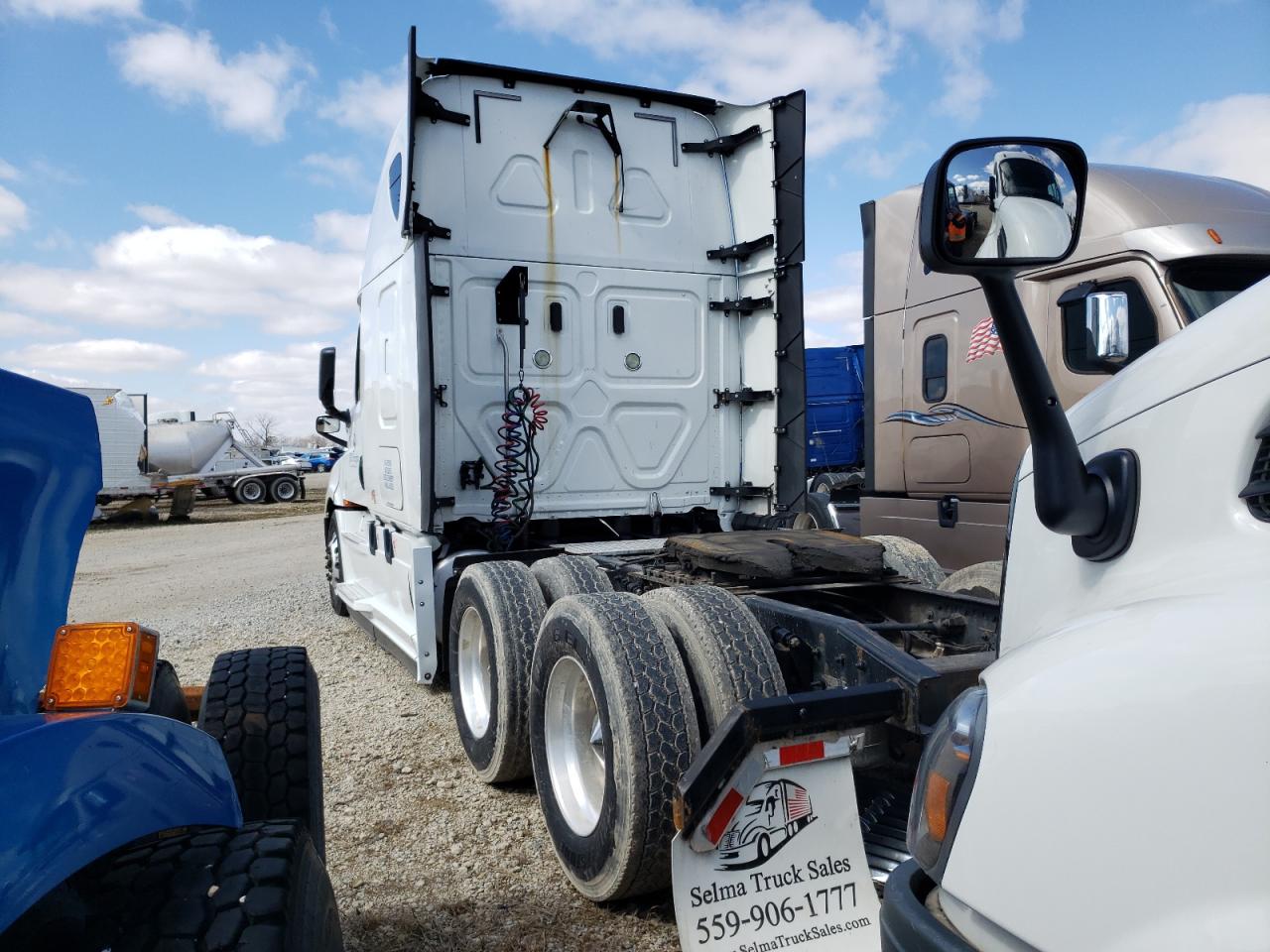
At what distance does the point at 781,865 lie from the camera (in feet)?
7.55

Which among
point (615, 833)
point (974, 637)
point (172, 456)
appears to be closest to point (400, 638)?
point (615, 833)

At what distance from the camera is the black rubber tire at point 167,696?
2.20 meters

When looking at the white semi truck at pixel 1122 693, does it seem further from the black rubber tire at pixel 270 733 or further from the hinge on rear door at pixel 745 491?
the hinge on rear door at pixel 745 491

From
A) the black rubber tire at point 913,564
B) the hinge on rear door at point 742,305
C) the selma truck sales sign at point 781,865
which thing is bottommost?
the selma truck sales sign at point 781,865

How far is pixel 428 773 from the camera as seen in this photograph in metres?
4.12

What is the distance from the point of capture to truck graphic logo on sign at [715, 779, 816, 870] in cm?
227

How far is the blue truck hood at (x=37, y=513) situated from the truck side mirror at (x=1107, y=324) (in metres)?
2.63

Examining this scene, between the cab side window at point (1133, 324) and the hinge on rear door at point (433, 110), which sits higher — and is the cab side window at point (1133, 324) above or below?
below

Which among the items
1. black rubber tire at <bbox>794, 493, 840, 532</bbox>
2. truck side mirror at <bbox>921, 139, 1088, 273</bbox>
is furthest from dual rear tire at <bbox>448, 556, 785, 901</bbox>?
black rubber tire at <bbox>794, 493, 840, 532</bbox>

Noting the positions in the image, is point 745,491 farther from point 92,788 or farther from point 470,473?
point 92,788

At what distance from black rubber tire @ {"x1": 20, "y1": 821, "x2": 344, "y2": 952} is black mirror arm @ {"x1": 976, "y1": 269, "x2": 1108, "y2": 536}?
1278 millimetres

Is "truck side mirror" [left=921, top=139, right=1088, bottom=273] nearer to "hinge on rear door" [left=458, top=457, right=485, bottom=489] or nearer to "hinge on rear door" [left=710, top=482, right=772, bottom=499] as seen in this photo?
"hinge on rear door" [left=458, top=457, right=485, bottom=489]

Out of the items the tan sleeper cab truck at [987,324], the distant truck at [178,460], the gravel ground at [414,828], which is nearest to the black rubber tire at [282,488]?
the distant truck at [178,460]

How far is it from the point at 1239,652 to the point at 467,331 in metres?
4.55
